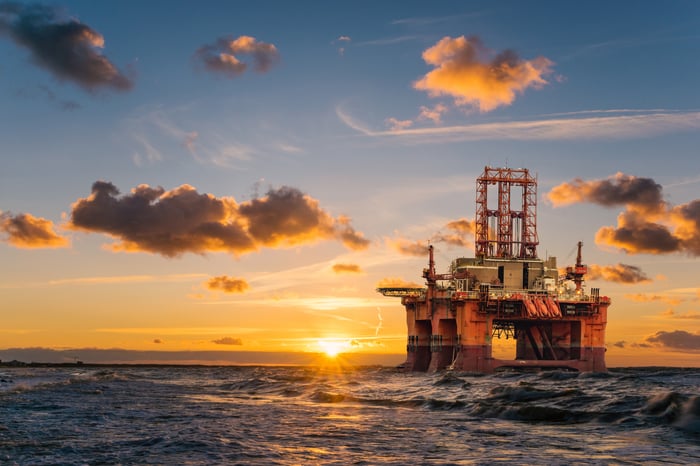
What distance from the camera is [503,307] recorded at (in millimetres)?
85188

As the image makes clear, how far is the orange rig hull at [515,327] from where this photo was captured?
84.4 metres

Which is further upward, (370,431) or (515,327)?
(515,327)

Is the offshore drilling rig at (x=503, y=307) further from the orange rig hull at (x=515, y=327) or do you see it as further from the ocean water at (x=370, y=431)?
the ocean water at (x=370, y=431)

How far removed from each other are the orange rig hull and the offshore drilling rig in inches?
4.8

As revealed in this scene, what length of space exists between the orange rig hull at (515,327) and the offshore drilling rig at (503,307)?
12cm

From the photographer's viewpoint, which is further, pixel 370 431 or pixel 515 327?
pixel 515 327

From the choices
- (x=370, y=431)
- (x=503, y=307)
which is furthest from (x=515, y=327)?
(x=370, y=431)

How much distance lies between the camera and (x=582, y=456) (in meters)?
18.4

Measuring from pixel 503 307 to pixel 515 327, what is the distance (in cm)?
1481

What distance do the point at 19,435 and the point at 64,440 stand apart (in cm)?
233

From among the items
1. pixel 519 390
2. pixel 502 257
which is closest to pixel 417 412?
pixel 519 390

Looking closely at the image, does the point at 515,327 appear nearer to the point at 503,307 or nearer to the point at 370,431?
the point at 503,307

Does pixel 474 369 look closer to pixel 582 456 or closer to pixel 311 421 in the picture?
pixel 311 421

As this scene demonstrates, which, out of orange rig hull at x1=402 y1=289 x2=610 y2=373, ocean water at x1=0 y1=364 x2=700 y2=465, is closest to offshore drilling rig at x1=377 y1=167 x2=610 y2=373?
orange rig hull at x1=402 y1=289 x2=610 y2=373
